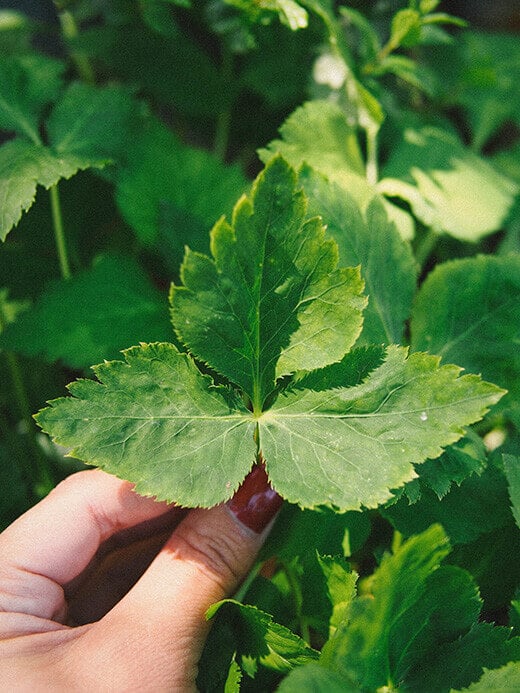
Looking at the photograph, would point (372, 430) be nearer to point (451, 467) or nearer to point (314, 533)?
point (451, 467)

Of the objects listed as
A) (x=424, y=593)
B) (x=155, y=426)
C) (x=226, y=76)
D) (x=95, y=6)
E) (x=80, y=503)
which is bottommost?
(x=424, y=593)

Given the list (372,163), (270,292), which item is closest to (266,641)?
(270,292)

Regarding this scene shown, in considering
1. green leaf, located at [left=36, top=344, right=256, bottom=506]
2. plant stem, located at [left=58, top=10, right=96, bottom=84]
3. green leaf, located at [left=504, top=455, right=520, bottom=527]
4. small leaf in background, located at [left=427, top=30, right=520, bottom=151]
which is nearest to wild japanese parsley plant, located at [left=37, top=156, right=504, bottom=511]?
green leaf, located at [left=36, top=344, right=256, bottom=506]

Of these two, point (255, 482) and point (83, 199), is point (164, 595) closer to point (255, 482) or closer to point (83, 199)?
point (255, 482)

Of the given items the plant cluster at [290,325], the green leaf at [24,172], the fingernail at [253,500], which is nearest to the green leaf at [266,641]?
the plant cluster at [290,325]

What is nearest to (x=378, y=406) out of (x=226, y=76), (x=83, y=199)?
(x=83, y=199)

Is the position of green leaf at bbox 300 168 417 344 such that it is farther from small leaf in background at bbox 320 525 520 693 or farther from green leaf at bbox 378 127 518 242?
small leaf in background at bbox 320 525 520 693

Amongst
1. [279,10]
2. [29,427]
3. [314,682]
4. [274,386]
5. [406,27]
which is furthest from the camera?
[29,427]
